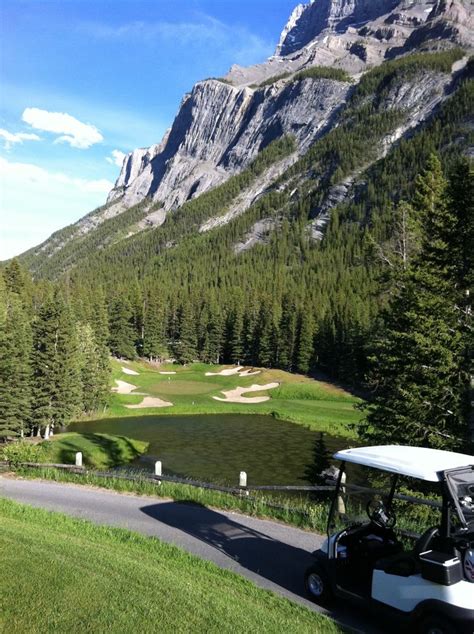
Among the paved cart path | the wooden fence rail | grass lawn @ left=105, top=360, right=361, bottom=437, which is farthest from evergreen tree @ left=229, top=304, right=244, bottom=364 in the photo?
the paved cart path

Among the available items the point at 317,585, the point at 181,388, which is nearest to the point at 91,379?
the point at 181,388

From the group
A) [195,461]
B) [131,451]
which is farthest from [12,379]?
[195,461]

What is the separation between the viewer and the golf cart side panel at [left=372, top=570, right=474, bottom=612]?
6.68 metres

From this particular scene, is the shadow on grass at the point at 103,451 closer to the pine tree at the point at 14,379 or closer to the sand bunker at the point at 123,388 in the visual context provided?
the pine tree at the point at 14,379

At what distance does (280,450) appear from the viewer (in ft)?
143

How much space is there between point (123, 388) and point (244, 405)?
783 inches

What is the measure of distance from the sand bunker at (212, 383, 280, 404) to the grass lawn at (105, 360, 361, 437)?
120 centimetres

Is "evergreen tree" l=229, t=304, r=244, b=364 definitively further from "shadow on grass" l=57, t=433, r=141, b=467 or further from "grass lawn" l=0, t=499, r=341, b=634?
"grass lawn" l=0, t=499, r=341, b=634

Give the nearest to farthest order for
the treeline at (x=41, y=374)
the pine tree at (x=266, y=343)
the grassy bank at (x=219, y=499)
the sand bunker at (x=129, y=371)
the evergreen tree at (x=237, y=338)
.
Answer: the grassy bank at (x=219, y=499) → the treeline at (x=41, y=374) → the sand bunker at (x=129, y=371) → the pine tree at (x=266, y=343) → the evergreen tree at (x=237, y=338)

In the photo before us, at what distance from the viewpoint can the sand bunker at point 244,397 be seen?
72.3 m

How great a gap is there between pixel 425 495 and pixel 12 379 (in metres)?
39.4

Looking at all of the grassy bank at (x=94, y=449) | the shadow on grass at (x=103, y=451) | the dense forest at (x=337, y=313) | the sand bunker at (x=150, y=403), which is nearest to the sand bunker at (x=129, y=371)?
the dense forest at (x=337, y=313)

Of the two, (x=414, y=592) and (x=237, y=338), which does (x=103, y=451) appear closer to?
(x=414, y=592)

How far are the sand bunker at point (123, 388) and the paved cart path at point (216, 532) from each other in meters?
53.5
